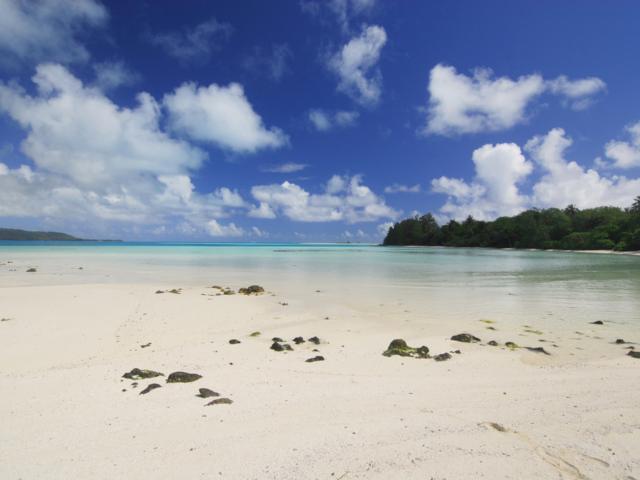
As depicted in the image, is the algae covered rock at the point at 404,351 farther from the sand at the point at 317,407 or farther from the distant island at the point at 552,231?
the distant island at the point at 552,231

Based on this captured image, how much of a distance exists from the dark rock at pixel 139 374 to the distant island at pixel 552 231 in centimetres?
9852

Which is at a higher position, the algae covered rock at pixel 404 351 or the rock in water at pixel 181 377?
the rock in water at pixel 181 377

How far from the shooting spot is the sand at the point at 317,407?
143 inches

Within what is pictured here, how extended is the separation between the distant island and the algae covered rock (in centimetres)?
9382

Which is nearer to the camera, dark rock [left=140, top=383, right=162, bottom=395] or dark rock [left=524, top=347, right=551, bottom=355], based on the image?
dark rock [left=140, top=383, right=162, bottom=395]

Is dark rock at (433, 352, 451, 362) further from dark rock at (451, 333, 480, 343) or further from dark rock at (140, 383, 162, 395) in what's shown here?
dark rock at (140, 383, 162, 395)

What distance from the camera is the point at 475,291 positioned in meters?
18.7

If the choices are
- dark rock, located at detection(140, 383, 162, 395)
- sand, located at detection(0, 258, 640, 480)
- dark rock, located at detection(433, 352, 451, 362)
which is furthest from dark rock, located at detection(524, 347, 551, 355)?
dark rock, located at detection(140, 383, 162, 395)

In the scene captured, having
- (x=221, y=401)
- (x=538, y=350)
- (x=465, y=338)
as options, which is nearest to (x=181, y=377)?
(x=221, y=401)

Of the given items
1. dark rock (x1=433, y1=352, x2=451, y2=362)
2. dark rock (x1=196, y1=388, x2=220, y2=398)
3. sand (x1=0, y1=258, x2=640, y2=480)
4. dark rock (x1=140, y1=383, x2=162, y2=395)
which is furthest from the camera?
dark rock (x1=433, y1=352, x2=451, y2=362)

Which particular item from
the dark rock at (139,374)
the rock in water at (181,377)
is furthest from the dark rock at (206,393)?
the dark rock at (139,374)

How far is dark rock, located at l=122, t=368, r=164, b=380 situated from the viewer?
599 cm

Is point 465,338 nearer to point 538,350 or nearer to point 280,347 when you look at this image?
point 538,350

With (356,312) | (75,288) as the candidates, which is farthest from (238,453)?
(75,288)
